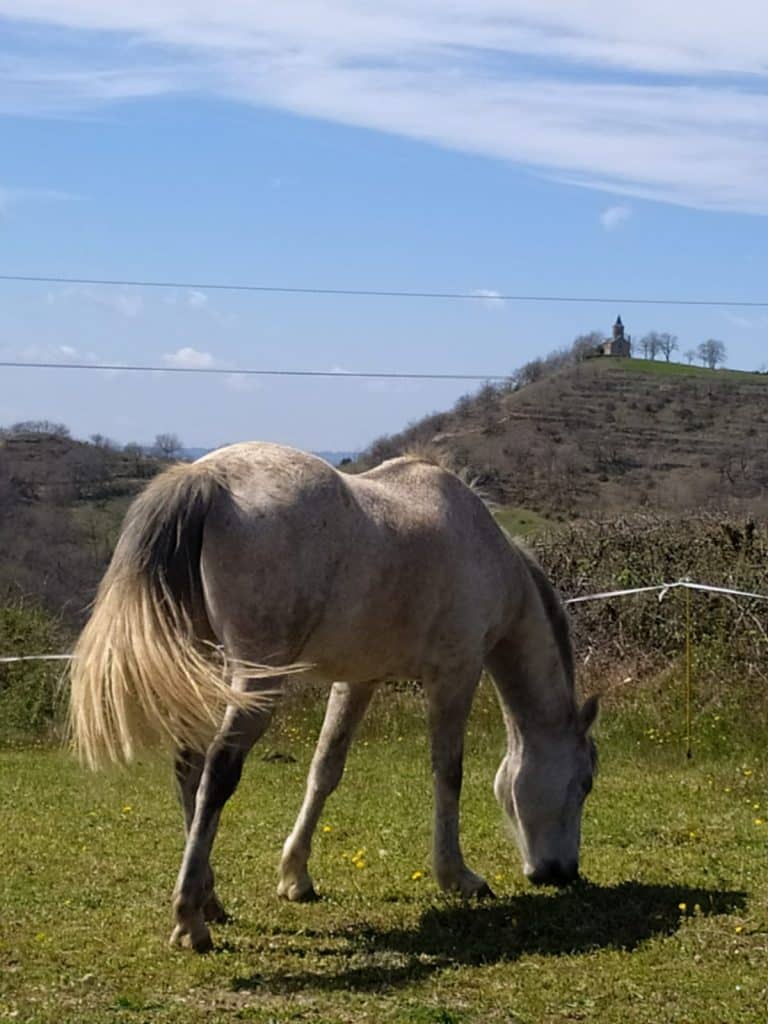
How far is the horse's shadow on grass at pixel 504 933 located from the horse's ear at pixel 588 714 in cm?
83

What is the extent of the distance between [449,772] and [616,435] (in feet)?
93.9

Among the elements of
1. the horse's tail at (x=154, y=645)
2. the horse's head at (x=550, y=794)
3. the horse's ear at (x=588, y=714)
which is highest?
the horse's tail at (x=154, y=645)

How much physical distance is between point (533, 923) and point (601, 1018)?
56.2 inches

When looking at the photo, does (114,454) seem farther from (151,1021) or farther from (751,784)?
(151,1021)

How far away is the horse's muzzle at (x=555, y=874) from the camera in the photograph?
7.13 meters

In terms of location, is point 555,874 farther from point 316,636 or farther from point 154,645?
point 154,645

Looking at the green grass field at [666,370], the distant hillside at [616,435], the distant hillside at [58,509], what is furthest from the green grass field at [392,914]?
the green grass field at [666,370]

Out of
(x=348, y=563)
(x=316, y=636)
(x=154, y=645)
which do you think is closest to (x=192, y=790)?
(x=316, y=636)

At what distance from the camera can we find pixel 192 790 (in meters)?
6.27

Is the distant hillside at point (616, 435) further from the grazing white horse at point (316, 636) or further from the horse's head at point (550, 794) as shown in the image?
the grazing white horse at point (316, 636)

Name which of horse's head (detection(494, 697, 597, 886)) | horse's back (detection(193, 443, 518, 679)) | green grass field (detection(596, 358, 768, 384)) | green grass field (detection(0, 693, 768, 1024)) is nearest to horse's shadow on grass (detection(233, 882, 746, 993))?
green grass field (detection(0, 693, 768, 1024))

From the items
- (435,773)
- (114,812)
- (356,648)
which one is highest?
(356,648)

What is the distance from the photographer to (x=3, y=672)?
49.5 feet

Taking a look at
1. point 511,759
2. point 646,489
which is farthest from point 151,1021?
point 646,489
